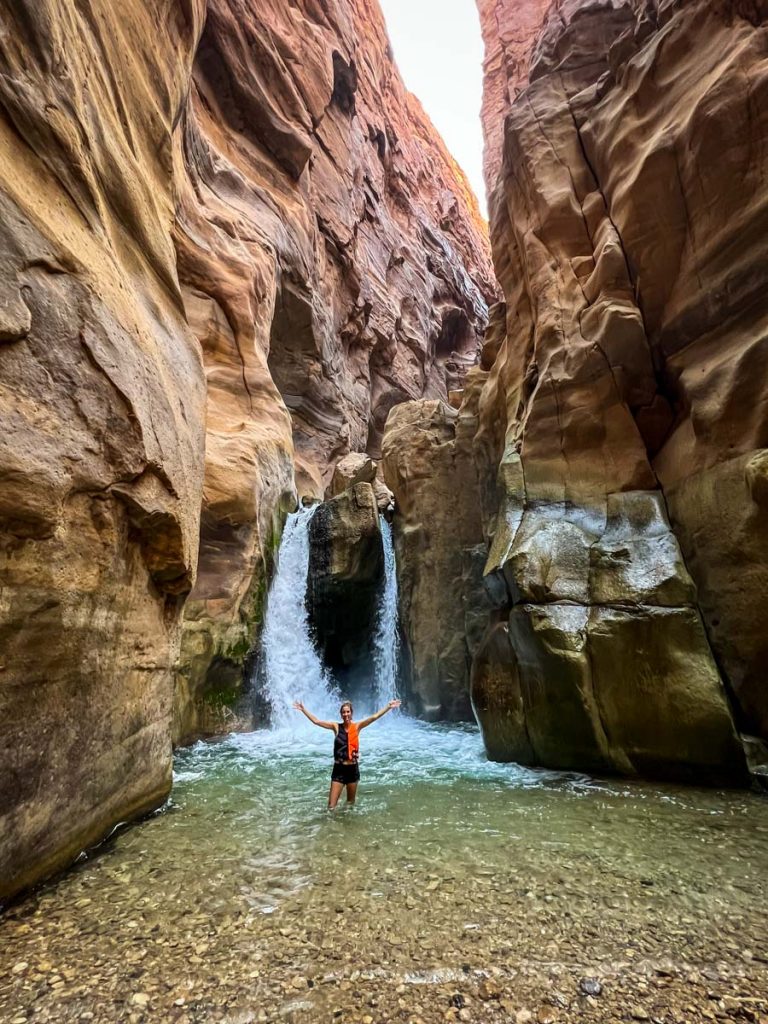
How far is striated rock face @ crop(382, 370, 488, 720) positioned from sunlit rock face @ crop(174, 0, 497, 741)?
3639 millimetres

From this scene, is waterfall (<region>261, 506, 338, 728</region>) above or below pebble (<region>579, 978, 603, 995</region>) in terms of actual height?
above

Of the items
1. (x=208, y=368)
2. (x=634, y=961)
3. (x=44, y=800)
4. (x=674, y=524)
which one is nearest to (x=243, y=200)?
(x=208, y=368)

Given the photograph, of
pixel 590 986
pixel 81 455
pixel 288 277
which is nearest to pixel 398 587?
pixel 81 455

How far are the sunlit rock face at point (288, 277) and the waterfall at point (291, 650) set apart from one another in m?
0.79

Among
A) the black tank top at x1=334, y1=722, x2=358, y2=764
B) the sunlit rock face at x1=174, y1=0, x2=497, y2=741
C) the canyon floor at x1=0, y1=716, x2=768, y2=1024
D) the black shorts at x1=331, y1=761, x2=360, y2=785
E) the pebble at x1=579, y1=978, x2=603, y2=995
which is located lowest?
the pebble at x1=579, y1=978, x2=603, y2=995

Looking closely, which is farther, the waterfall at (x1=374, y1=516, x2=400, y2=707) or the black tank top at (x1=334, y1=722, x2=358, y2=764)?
the waterfall at (x1=374, y1=516, x2=400, y2=707)

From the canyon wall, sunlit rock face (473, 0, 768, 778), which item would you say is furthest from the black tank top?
sunlit rock face (473, 0, 768, 778)

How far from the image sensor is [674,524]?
8227 millimetres

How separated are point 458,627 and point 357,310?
1982 centimetres

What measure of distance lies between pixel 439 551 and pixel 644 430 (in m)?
5.68

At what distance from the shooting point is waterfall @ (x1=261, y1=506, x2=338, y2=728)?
12531 millimetres

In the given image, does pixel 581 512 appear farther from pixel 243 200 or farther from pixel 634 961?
pixel 243 200

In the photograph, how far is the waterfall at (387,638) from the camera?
1419 cm

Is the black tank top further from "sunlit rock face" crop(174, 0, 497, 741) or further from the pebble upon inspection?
"sunlit rock face" crop(174, 0, 497, 741)
